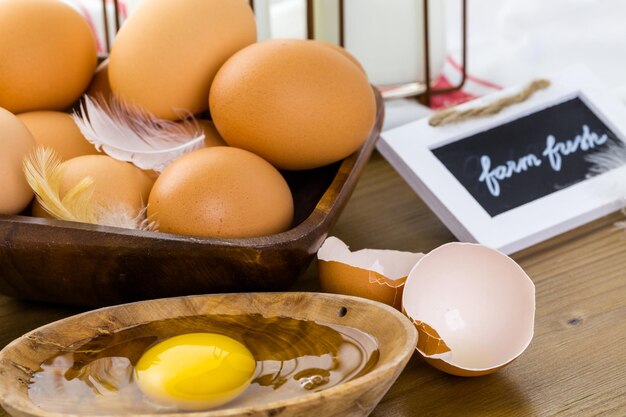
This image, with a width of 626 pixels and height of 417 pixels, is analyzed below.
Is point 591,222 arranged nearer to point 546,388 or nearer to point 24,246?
point 546,388

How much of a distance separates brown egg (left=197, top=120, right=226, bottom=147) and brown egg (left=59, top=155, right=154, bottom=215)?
0.07m

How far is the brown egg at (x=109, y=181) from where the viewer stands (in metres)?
0.57

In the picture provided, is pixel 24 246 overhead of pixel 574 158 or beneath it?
overhead

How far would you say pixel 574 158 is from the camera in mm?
772

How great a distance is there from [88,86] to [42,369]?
12.2 inches

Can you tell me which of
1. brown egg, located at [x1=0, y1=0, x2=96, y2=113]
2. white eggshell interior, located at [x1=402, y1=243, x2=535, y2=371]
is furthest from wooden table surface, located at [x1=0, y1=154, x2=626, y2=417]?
brown egg, located at [x1=0, y1=0, x2=96, y2=113]

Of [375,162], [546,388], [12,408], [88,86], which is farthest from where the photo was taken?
[375,162]

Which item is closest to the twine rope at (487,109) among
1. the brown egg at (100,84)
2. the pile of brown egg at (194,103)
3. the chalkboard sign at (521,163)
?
the chalkboard sign at (521,163)

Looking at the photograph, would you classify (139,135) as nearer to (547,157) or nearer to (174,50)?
(174,50)

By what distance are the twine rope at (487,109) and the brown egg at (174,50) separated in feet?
0.64

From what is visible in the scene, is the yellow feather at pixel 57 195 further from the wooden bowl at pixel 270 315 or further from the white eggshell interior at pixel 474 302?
the white eggshell interior at pixel 474 302

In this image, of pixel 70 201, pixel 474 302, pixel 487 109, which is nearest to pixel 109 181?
pixel 70 201

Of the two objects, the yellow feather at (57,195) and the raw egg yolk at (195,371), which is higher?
the yellow feather at (57,195)

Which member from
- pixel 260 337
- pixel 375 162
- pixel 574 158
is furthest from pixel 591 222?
pixel 260 337
